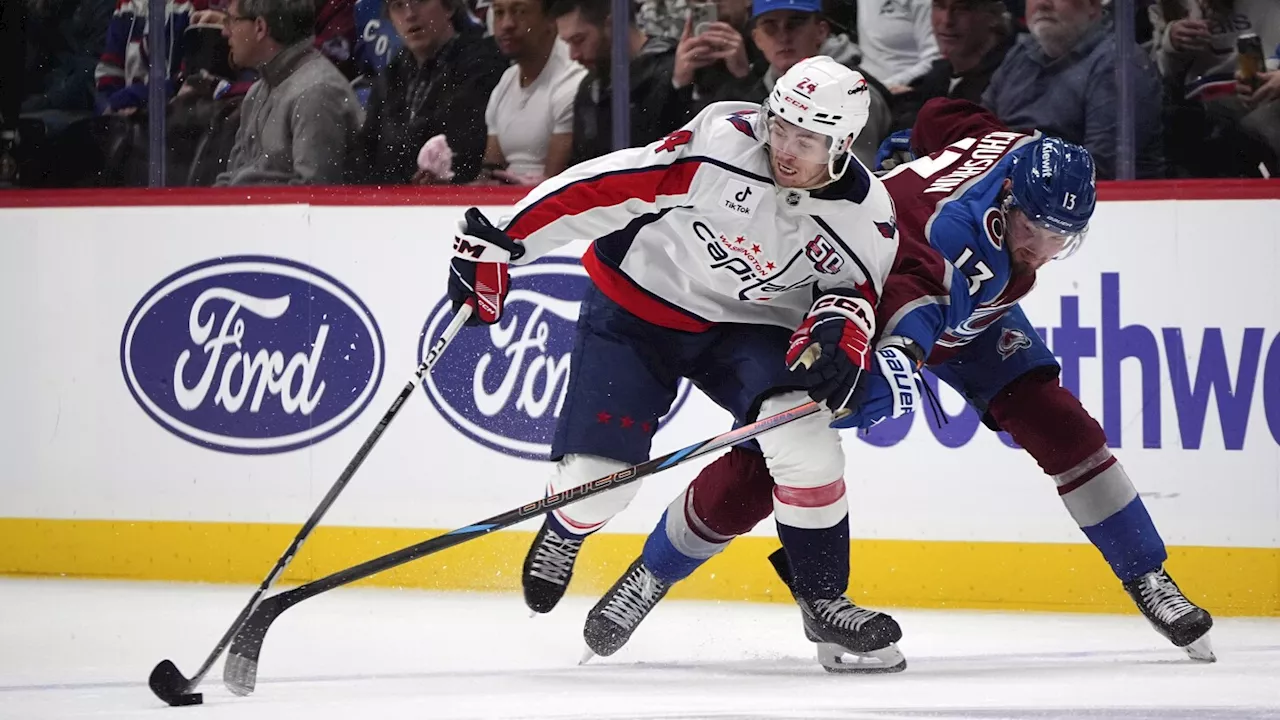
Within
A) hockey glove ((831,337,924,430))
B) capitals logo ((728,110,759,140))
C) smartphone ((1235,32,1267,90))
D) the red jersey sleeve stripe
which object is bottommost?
hockey glove ((831,337,924,430))

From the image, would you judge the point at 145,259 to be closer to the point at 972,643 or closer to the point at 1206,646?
the point at 972,643

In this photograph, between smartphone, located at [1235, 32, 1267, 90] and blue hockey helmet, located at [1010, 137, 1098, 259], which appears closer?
blue hockey helmet, located at [1010, 137, 1098, 259]

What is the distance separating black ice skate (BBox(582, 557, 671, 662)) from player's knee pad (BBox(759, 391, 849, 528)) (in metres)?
0.41

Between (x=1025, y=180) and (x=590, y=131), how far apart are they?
1680 millimetres

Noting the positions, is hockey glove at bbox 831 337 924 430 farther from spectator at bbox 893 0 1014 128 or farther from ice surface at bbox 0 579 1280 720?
spectator at bbox 893 0 1014 128

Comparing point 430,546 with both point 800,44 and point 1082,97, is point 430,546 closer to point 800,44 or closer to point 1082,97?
point 800,44

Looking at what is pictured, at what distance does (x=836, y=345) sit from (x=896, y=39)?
1.59 m

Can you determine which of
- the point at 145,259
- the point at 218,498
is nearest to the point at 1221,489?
the point at 218,498

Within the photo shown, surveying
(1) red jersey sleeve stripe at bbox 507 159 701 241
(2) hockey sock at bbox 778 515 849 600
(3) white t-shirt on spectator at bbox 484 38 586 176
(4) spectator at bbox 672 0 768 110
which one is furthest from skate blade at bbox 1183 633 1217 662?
(3) white t-shirt on spectator at bbox 484 38 586 176

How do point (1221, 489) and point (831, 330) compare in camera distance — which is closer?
point (831, 330)

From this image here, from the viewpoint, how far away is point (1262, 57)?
4156 mm

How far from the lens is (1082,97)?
170 inches

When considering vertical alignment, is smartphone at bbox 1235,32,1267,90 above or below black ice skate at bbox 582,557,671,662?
above

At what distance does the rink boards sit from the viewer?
4125mm
